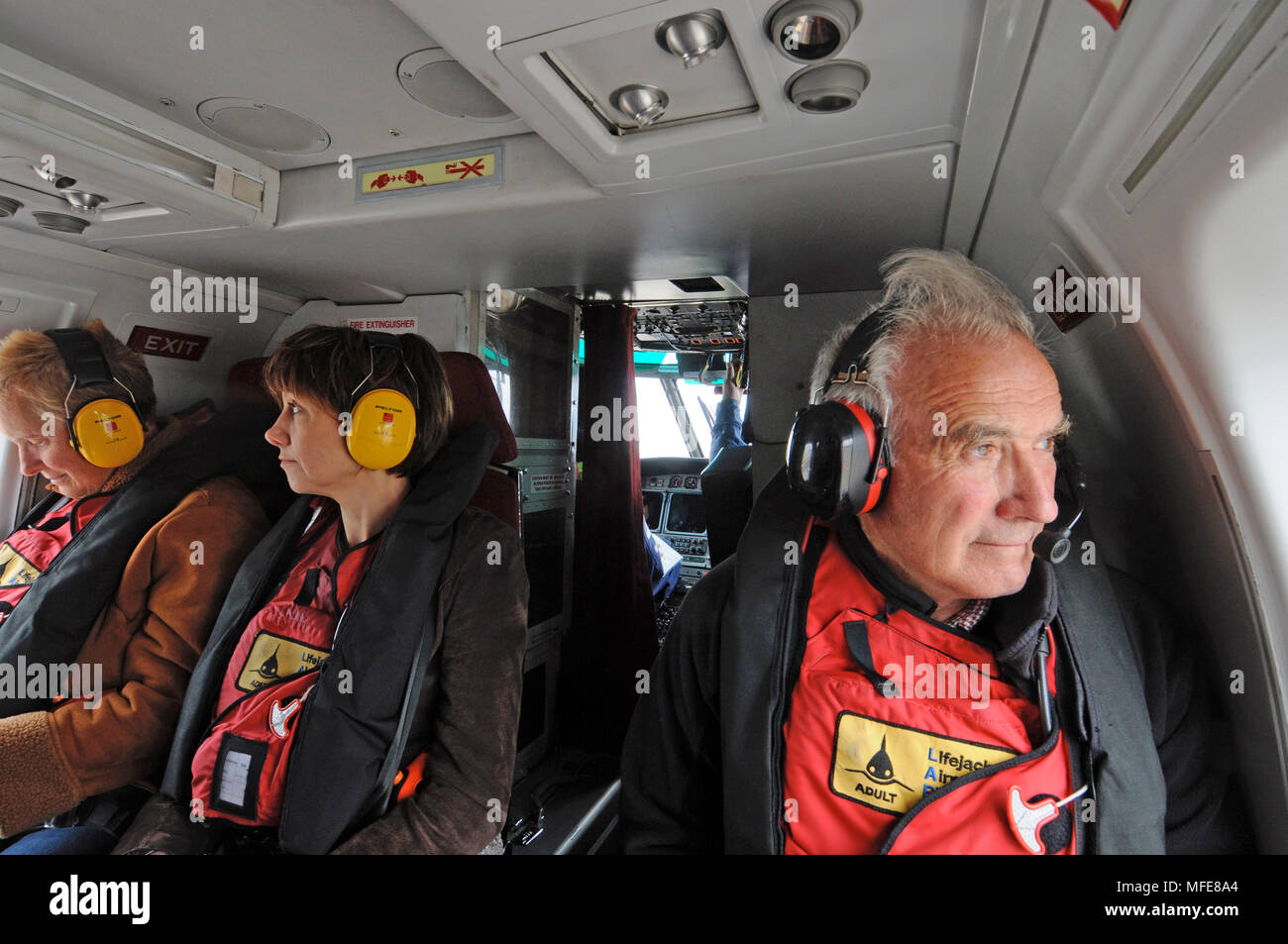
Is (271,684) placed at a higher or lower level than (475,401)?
lower

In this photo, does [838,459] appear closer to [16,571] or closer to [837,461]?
[837,461]

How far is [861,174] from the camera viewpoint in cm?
138

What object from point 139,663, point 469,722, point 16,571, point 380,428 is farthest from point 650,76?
point 16,571

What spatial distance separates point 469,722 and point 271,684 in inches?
21.6

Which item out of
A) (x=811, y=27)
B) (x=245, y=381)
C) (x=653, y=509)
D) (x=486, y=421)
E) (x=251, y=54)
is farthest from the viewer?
(x=653, y=509)

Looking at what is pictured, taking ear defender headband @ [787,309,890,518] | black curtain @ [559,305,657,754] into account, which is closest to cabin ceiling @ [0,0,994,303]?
ear defender headband @ [787,309,890,518]

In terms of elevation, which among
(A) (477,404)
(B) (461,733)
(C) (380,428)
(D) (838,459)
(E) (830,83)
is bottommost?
(B) (461,733)

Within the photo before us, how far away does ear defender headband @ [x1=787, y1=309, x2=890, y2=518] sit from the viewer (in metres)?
1.04

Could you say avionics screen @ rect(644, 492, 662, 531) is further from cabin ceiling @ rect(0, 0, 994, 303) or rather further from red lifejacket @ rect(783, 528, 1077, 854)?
red lifejacket @ rect(783, 528, 1077, 854)

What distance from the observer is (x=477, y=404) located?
7.03ft

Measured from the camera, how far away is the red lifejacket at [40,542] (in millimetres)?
1997

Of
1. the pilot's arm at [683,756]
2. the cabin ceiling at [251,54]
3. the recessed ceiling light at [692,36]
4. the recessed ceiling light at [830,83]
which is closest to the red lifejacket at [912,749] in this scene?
the pilot's arm at [683,756]

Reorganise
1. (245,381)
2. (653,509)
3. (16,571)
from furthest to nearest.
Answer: (653,509), (245,381), (16,571)
